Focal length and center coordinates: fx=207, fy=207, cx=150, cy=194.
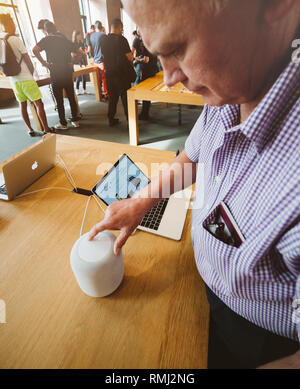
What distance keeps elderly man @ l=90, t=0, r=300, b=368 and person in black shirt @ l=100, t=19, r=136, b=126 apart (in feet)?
10.6

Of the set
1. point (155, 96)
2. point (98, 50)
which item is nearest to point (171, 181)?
point (155, 96)

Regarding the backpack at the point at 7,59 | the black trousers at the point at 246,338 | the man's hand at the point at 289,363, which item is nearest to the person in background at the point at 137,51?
the backpack at the point at 7,59

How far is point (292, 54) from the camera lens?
0.37m

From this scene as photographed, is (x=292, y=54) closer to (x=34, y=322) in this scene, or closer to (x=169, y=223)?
(x=169, y=223)

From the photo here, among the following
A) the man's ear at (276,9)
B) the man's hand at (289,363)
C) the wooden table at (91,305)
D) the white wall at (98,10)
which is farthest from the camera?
the white wall at (98,10)

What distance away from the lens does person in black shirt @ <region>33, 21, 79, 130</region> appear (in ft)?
9.59

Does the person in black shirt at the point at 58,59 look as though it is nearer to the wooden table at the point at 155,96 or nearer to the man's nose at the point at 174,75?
the wooden table at the point at 155,96

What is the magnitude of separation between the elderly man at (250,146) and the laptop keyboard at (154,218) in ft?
0.75

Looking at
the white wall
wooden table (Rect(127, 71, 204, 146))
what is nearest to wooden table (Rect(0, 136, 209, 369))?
wooden table (Rect(127, 71, 204, 146))

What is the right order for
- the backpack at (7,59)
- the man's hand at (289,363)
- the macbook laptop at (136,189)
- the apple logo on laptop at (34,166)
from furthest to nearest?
1. the backpack at (7,59)
2. the apple logo on laptop at (34,166)
3. the macbook laptop at (136,189)
4. the man's hand at (289,363)

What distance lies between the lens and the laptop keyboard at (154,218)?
835 mm

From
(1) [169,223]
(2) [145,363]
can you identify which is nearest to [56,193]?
(1) [169,223]

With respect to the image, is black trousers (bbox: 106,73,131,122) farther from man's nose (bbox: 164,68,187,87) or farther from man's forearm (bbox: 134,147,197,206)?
man's nose (bbox: 164,68,187,87)

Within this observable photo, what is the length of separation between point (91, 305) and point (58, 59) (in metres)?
3.61
